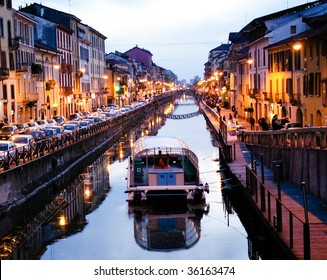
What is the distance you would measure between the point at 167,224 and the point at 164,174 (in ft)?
12.6

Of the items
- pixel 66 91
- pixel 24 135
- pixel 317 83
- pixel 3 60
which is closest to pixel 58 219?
pixel 24 135

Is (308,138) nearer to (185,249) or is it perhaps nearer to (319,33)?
(185,249)

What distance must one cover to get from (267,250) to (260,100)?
5478 cm

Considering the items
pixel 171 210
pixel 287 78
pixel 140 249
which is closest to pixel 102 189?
pixel 171 210

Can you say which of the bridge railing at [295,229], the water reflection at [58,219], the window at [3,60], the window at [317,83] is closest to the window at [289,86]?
the window at [317,83]

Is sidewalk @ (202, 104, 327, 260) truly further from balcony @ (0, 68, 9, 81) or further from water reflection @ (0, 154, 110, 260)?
balcony @ (0, 68, 9, 81)

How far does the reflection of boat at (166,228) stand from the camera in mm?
26078

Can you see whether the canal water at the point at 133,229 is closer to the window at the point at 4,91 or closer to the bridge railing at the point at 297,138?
the bridge railing at the point at 297,138

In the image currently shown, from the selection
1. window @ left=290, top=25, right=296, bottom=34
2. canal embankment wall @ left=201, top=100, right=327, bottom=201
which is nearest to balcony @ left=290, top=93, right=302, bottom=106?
window @ left=290, top=25, right=296, bottom=34

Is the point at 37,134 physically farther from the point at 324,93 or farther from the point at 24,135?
the point at 324,93

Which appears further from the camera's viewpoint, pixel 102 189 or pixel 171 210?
pixel 102 189

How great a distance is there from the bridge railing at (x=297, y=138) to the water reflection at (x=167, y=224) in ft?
16.8

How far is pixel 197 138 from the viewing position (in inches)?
3093

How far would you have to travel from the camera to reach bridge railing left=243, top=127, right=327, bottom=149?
25656 millimetres
